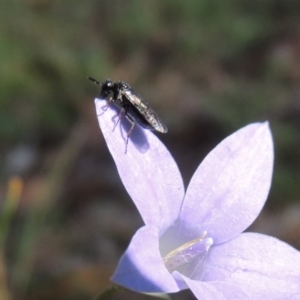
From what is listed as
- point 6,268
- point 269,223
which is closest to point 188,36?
point 269,223

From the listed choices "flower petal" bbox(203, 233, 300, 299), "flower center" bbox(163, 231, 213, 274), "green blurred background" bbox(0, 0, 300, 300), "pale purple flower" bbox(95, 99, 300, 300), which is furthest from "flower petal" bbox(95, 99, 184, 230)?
"green blurred background" bbox(0, 0, 300, 300)

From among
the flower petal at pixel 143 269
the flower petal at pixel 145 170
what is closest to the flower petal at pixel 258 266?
the flower petal at pixel 145 170

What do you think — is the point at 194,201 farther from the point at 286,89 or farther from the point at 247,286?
the point at 286,89

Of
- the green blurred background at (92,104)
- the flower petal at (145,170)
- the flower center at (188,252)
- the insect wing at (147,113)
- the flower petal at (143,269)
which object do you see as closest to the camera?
the flower petal at (143,269)

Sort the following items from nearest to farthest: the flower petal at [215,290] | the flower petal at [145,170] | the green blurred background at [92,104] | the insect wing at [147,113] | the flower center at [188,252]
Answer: the flower petal at [215,290] < the flower petal at [145,170] < the insect wing at [147,113] < the flower center at [188,252] < the green blurred background at [92,104]

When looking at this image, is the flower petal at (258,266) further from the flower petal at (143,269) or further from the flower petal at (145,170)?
the flower petal at (143,269)

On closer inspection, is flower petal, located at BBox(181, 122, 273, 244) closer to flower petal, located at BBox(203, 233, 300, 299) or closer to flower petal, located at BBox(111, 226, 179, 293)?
flower petal, located at BBox(203, 233, 300, 299)

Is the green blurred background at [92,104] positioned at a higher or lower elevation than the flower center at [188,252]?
higher

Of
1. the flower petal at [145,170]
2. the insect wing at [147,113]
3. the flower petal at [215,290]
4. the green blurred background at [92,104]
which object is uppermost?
the green blurred background at [92,104]
